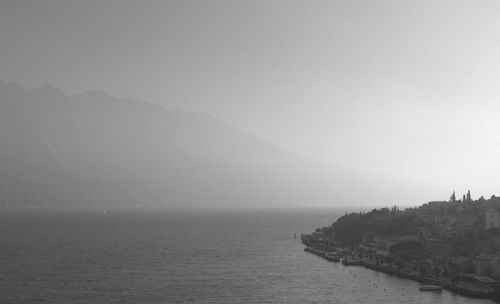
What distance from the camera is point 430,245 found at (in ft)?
259

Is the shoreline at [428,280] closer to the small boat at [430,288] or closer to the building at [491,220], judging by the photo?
the small boat at [430,288]

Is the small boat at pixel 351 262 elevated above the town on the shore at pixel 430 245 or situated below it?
below

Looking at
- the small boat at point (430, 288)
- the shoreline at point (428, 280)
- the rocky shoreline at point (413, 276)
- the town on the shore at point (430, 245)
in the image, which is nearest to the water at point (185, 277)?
the small boat at point (430, 288)

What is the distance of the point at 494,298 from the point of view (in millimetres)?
53875

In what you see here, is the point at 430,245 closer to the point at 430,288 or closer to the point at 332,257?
the point at 332,257

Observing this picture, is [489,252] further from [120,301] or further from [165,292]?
[120,301]

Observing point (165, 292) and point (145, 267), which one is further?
point (145, 267)

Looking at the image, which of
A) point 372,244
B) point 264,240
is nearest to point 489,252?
point 372,244

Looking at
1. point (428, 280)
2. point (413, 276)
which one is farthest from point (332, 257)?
point (428, 280)

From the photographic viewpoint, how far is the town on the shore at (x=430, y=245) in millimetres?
62312

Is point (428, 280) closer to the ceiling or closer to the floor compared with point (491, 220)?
closer to the floor

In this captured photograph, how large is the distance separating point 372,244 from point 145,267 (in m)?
38.8

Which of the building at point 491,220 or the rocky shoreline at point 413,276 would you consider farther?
the building at point 491,220

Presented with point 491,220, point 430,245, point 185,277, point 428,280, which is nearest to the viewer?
point 428,280
